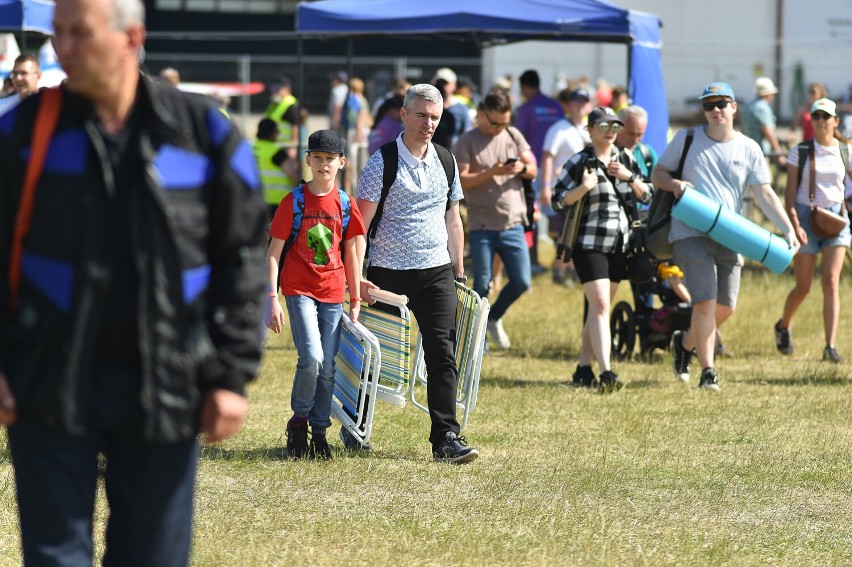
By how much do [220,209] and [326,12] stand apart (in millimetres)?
10698

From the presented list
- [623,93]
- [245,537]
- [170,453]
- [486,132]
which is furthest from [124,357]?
[623,93]

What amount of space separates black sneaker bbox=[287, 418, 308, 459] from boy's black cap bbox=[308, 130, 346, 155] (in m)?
1.36

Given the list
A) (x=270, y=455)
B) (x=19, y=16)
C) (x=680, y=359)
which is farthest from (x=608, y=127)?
(x=19, y=16)

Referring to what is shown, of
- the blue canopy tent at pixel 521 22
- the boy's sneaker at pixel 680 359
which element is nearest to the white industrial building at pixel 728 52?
the blue canopy tent at pixel 521 22

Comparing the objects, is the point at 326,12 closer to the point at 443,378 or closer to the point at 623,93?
the point at 623,93

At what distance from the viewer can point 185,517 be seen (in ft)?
10.2

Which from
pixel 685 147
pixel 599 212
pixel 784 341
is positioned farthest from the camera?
pixel 784 341

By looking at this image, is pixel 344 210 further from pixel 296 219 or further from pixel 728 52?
pixel 728 52

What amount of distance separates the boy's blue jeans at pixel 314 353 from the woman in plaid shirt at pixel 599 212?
8.35 ft

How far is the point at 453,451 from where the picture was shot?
666 centimetres

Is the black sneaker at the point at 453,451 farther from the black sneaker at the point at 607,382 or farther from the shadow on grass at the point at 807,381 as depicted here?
the shadow on grass at the point at 807,381

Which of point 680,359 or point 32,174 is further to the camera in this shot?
point 680,359

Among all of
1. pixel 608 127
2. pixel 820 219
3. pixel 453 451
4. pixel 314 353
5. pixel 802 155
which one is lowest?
pixel 453 451

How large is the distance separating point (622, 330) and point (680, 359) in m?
1.08
